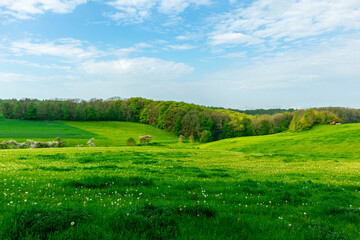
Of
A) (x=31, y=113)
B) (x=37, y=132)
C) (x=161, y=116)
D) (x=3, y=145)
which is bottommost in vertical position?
(x=3, y=145)

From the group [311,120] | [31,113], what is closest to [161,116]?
[31,113]

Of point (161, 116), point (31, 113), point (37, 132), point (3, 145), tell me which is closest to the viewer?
point (3, 145)

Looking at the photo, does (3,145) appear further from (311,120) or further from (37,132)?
(311,120)

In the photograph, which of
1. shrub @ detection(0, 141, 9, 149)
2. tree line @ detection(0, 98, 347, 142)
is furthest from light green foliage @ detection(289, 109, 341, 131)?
shrub @ detection(0, 141, 9, 149)

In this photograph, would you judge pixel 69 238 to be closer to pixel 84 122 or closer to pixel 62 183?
pixel 62 183

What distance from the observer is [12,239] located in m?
3.91

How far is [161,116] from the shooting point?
452 feet

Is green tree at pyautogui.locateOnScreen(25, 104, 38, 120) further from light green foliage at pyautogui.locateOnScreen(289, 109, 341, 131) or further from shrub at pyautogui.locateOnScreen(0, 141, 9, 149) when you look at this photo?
light green foliage at pyautogui.locateOnScreen(289, 109, 341, 131)

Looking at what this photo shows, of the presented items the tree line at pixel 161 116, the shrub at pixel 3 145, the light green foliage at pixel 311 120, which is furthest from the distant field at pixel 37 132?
the light green foliage at pixel 311 120

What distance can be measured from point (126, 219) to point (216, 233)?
201 cm

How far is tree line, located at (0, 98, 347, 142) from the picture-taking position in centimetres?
12544

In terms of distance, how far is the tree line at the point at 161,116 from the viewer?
Answer: 125 meters

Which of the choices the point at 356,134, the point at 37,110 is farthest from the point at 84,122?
the point at 356,134

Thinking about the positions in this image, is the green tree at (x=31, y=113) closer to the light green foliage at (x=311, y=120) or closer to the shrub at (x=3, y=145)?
the shrub at (x=3, y=145)
